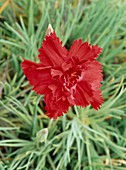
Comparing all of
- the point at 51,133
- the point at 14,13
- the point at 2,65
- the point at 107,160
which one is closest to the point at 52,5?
the point at 14,13

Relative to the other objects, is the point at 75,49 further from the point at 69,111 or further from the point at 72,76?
the point at 69,111

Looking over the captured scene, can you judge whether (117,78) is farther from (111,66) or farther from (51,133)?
(51,133)

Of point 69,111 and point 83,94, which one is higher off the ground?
point 69,111

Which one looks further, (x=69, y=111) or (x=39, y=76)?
(x=69, y=111)

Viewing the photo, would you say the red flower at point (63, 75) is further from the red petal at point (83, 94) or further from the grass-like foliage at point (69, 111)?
the grass-like foliage at point (69, 111)

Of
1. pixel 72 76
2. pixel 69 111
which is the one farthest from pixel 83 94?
pixel 69 111
